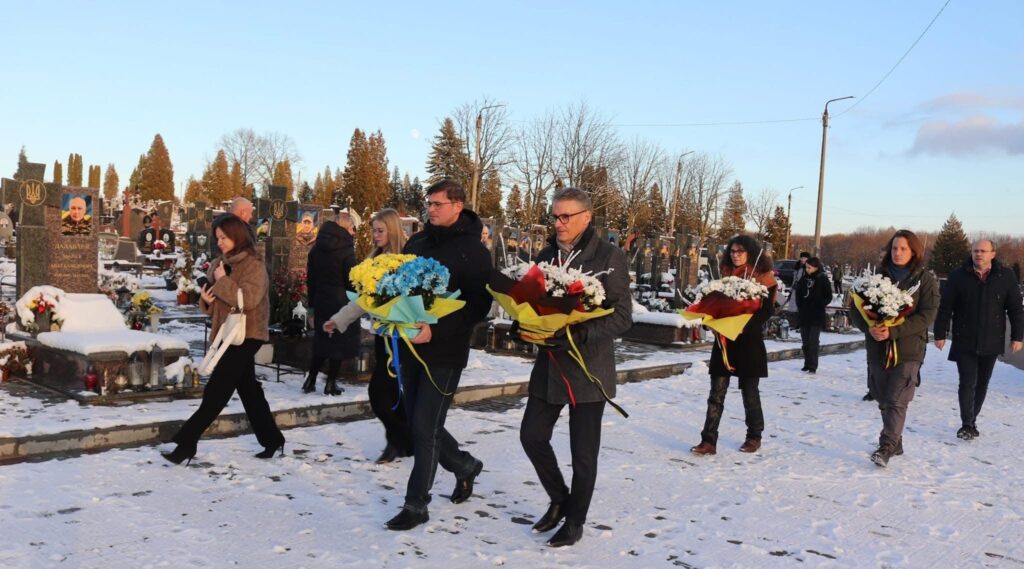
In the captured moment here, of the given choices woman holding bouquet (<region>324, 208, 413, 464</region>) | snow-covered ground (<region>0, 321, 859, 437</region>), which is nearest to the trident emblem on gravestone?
snow-covered ground (<region>0, 321, 859, 437</region>)

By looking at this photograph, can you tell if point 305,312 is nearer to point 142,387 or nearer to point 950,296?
point 142,387

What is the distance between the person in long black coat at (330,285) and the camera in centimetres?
789

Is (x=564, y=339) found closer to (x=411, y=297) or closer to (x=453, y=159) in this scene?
(x=411, y=297)

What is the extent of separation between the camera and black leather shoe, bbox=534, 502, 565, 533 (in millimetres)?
4406

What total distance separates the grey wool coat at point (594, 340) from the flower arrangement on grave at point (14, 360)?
6.48m

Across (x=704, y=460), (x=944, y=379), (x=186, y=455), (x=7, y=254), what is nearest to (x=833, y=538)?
(x=704, y=460)

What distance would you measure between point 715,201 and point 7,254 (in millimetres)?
48879

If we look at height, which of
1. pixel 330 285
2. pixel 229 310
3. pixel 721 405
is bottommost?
pixel 721 405

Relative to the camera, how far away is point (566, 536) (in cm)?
424

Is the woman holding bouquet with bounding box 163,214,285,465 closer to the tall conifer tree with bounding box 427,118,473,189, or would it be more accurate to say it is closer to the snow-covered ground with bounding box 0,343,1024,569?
the snow-covered ground with bounding box 0,343,1024,569

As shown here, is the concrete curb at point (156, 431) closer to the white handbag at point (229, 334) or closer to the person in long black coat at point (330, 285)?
the person in long black coat at point (330, 285)

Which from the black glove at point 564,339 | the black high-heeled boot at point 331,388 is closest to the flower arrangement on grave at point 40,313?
the black high-heeled boot at point 331,388

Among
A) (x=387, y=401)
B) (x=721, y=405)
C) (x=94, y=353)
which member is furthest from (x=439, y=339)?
(x=94, y=353)

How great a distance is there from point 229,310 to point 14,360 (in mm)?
4214
